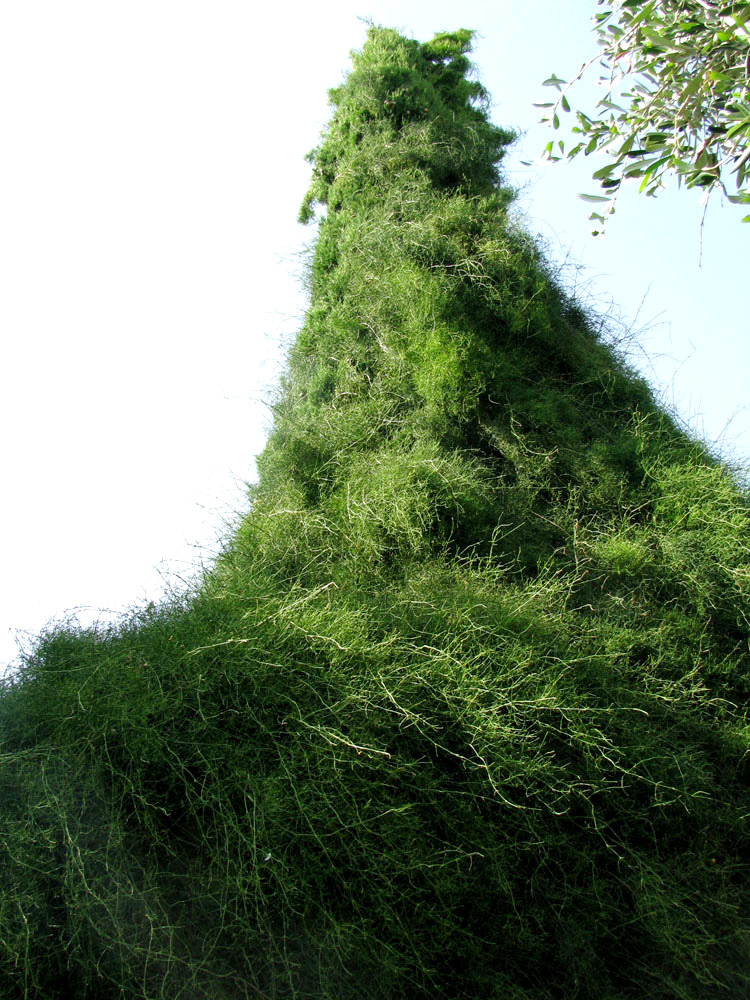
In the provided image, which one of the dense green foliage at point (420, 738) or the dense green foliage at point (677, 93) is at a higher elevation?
the dense green foliage at point (677, 93)

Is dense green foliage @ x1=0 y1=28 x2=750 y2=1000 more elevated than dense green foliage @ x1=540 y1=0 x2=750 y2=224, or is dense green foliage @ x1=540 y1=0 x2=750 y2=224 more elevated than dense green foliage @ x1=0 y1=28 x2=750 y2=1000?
dense green foliage @ x1=540 y1=0 x2=750 y2=224

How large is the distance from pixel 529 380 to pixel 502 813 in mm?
2243

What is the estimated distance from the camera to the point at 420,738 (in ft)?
8.16

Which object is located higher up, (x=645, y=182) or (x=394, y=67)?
(x=394, y=67)

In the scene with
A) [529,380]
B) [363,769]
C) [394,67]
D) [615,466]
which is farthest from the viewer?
[394,67]

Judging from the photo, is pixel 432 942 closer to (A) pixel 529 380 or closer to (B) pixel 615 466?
(B) pixel 615 466

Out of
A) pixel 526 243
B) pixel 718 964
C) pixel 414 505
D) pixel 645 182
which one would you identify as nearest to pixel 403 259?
pixel 526 243

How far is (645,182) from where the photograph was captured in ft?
10.4

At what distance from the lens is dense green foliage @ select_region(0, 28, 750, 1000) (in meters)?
2.21

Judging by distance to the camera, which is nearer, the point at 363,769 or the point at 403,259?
the point at 363,769

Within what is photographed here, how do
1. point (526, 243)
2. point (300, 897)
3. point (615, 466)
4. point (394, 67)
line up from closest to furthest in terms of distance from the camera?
point (300, 897) → point (615, 466) → point (526, 243) → point (394, 67)

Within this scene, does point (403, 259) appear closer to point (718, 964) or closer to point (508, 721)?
point (508, 721)

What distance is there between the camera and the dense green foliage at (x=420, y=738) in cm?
221

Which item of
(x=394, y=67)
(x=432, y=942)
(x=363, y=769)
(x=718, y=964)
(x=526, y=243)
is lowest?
(x=718, y=964)
